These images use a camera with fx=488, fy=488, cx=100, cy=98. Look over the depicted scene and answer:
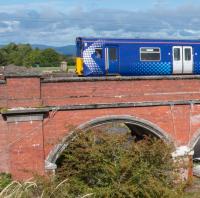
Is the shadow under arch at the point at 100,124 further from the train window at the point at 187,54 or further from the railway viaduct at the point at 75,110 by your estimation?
the train window at the point at 187,54

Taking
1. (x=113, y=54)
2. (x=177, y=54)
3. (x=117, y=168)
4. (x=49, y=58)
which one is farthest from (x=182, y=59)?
(x=49, y=58)

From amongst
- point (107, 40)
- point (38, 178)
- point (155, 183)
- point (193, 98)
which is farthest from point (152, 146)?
point (107, 40)

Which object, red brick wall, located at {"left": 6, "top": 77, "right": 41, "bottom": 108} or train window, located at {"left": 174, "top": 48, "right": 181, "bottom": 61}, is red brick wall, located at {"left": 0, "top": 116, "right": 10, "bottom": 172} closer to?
red brick wall, located at {"left": 6, "top": 77, "right": 41, "bottom": 108}

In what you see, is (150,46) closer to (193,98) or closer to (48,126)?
(193,98)

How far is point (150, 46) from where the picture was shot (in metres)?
21.1

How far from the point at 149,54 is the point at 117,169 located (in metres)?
8.40

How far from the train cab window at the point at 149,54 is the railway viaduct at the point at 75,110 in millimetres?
1941

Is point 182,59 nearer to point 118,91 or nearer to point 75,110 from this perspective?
point 118,91

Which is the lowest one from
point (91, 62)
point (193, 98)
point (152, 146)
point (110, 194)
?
point (110, 194)

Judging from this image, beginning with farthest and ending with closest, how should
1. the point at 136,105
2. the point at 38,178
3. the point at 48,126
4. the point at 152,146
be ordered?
the point at 136,105
the point at 48,126
the point at 152,146
the point at 38,178

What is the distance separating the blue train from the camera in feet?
67.9

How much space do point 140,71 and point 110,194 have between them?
849 cm

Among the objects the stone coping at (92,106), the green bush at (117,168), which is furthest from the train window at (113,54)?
the green bush at (117,168)

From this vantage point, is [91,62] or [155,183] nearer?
[155,183]
